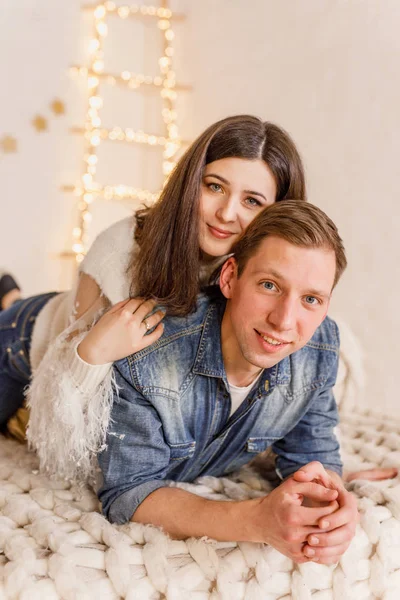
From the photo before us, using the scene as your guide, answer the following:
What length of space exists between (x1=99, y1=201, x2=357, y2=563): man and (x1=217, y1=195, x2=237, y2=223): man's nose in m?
0.07

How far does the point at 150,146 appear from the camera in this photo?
12.7 feet

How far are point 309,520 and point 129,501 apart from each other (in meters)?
0.34

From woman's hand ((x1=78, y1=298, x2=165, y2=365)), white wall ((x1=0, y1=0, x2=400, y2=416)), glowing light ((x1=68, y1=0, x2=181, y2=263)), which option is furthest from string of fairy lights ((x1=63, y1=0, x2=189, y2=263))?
woman's hand ((x1=78, y1=298, x2=165, y2=365))

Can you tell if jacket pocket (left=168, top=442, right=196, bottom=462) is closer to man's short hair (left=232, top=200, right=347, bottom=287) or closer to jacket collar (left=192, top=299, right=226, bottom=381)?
jacket collar (left=192, top=299, right=226, bottom=381)

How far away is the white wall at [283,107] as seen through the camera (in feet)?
8.14

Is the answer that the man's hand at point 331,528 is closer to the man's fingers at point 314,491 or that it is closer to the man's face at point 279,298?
the man's fingers at point 314,491

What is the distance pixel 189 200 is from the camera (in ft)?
4.35

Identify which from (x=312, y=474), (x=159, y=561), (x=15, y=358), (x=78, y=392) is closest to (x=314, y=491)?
(x=312, y=474)

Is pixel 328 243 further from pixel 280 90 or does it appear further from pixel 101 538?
pixel 280 90

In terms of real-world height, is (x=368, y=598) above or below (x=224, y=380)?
below

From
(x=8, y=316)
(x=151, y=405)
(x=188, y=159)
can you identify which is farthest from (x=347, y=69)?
(x=151, y=405)

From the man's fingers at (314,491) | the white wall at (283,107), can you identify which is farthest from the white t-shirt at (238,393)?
the white wall at (283,107)

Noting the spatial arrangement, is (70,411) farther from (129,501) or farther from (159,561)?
(159,561)

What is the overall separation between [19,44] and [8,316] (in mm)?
2201
